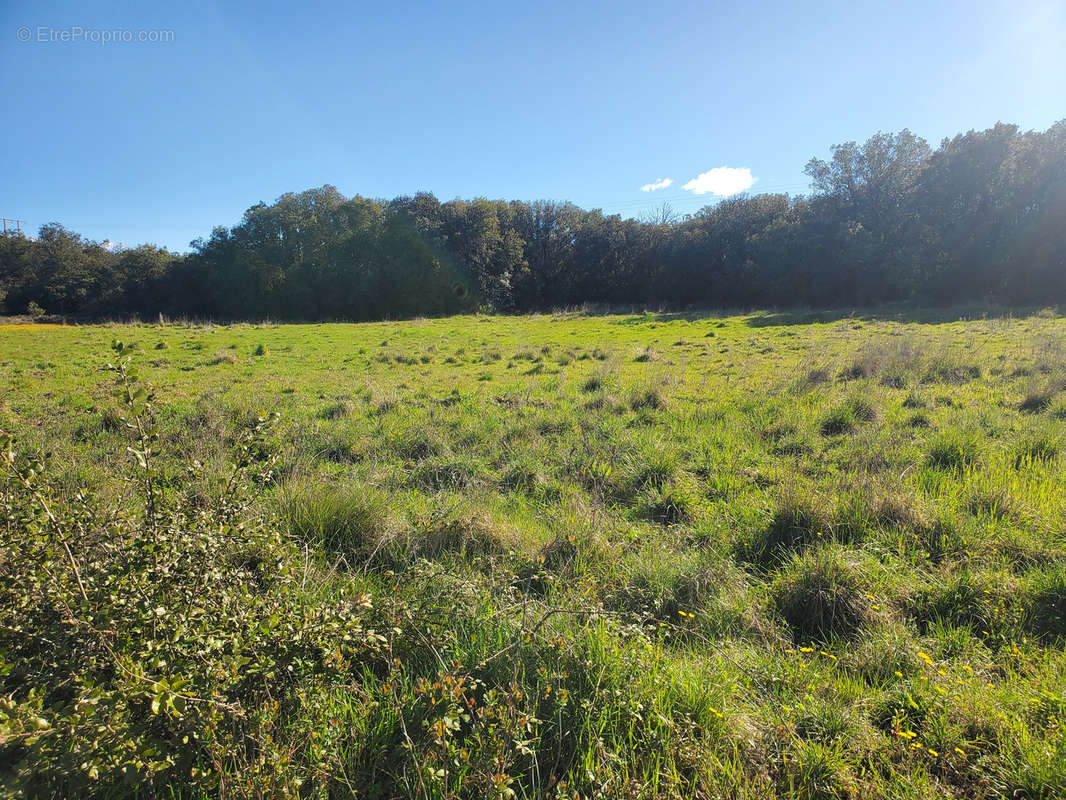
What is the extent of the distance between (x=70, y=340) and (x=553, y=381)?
2326cm

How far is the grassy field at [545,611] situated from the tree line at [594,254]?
35.0 meters

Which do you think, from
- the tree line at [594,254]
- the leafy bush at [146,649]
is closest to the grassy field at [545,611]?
the leafy bush at [146,649]

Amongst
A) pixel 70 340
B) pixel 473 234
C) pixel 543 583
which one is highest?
pixel 473 234

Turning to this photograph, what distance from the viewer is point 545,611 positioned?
2.80m

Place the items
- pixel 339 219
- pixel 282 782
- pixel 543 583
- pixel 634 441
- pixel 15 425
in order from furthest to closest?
pixel 339 219
pixel 15 425
pixel 634 441
pixel 543 583
pixel 282 782

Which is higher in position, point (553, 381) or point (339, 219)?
point (339, 219)

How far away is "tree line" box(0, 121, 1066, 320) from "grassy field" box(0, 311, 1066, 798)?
115 ft

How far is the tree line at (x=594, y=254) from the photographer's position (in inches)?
1273

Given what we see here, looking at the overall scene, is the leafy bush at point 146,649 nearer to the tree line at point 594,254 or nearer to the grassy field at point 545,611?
the grassy field at point 545,611

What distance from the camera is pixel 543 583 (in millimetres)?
3625

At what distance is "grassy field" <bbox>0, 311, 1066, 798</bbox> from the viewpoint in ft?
6.35

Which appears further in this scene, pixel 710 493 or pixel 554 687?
pixel 710 493

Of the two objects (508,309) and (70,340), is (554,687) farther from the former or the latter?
(508,309)

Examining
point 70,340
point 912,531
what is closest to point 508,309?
point 70,340
